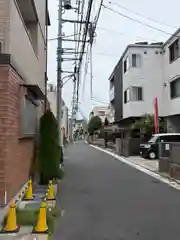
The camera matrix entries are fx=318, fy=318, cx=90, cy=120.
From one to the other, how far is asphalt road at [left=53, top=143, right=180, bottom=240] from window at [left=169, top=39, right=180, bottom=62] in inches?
640

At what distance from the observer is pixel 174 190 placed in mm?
10133

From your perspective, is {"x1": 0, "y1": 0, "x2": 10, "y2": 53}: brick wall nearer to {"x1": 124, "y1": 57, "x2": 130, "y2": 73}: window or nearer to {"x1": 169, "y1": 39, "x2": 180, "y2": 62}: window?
{"x1": 169, "y1": 39, "x2": 180, "y2": 62}: window

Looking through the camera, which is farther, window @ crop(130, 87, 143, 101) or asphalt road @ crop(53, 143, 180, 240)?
window @ crop(130, 87, 143, 101)

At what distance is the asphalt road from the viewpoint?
555 centimetres

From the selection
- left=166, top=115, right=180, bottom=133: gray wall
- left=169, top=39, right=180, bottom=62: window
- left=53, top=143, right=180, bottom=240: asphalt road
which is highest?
left=169, top=39, right=180, bottom=62: window

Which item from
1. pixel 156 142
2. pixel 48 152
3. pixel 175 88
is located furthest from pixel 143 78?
pixel 48 152

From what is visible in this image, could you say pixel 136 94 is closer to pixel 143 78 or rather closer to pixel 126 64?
pixel 143 78

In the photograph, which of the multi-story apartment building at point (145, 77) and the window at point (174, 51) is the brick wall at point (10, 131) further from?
the multi-story apartment building at point (145, 77)

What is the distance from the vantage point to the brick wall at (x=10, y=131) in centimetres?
649

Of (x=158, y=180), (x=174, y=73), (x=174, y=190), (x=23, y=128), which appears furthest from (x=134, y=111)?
(x=23, y=128)

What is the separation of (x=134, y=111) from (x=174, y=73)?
5.81 m

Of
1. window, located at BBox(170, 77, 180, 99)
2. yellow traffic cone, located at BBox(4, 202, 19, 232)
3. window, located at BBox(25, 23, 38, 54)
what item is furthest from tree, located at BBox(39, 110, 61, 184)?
window, located at BBox(170, 77, 180, 99)

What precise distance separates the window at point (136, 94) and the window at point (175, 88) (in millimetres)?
3742

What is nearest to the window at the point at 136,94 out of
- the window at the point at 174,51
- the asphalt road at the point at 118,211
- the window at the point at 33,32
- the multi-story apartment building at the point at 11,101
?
the window at the point at 174,51
